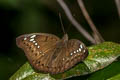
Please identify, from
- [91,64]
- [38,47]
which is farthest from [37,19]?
[91,64]

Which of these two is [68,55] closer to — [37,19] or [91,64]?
[91,64]

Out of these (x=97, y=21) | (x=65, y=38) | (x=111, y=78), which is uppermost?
(x=65, y=38)

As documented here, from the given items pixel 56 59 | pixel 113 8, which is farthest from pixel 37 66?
pixel 113 8

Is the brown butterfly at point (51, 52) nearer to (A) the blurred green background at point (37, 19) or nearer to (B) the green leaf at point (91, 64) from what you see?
(B) the green leaf at point (91, 64)

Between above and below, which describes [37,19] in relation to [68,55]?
below

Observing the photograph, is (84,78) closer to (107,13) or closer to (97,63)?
(97,63)

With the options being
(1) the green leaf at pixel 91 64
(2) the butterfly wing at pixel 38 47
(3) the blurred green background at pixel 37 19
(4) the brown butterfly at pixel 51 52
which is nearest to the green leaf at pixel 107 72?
(1) the green leaf at pixel 91 64

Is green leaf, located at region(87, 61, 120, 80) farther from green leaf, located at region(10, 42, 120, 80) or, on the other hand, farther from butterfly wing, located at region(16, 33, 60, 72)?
butterfly wing, located at region(16, 33, 60, 72)
